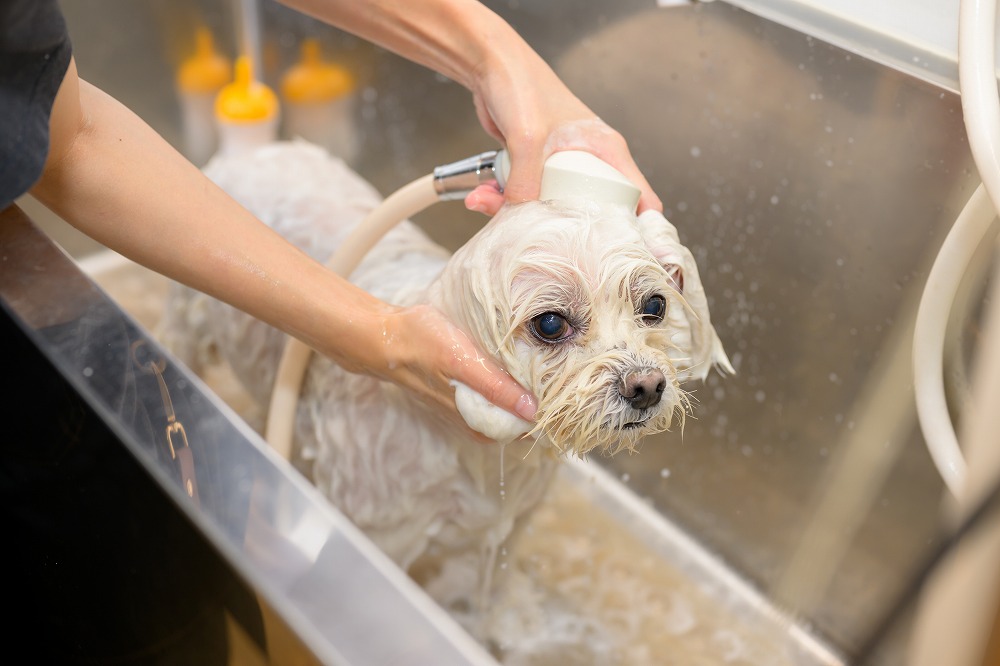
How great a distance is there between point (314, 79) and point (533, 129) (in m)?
0.96

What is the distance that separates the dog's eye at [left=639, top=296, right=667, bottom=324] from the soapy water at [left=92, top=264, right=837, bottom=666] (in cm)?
54

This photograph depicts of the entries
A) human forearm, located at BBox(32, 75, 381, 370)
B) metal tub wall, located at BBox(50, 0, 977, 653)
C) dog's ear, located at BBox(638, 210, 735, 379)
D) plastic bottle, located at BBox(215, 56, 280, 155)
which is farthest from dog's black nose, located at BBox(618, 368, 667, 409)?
plastic bottle, located at BBox(215, 56, 280, 155)

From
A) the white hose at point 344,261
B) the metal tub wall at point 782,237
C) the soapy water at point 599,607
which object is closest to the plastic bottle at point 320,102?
the metal tub wall at point 782,237

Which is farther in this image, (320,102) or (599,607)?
(320,102)

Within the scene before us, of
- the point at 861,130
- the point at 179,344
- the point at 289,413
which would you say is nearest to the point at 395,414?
the point at 289,413

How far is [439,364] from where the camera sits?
0.78m

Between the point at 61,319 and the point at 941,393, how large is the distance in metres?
0.88

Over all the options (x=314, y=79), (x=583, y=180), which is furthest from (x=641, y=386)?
(x=314, y=79)

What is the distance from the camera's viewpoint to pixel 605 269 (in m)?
0.73

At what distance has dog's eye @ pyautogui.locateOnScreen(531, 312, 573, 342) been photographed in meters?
0.75

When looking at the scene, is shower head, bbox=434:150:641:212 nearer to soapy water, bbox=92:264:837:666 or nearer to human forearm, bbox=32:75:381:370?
human forearm, bbox=32:75:381:370

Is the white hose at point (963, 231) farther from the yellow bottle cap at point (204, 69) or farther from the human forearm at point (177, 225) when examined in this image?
the yellow bottle cap at point (204, 69)

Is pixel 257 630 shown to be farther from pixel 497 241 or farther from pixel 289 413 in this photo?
pixel 289 413

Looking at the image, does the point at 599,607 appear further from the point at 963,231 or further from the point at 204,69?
the point at 204,69
